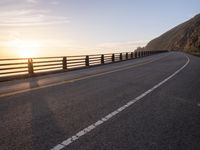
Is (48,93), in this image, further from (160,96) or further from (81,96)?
(160,96)

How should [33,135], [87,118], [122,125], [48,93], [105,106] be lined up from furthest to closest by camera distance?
[48,93] → [105,106] → [87,118] → [122,125] → [33,135]

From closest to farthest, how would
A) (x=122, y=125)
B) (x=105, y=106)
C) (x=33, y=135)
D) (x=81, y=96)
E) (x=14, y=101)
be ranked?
(x=33, y=135)
(x=122, y=125)
(x=105, y=106)
(x=14, y=101)
(x=81, y=96)

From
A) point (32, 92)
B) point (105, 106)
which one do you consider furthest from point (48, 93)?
point (105, 106)

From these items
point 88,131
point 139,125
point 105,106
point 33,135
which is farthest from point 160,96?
point 33,135

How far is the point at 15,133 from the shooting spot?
5.09m

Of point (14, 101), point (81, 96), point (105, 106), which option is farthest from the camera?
point (81, 96)

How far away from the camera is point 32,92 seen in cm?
966

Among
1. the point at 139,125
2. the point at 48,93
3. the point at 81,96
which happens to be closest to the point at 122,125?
the point at 139,125

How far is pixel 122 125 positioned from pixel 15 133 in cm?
217

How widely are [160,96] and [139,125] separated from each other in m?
3.45

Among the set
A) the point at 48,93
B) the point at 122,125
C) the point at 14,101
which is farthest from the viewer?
the point at 48,93

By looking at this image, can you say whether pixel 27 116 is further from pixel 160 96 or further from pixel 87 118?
pixel 160 96

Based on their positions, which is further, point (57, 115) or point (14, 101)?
point (14, 101)

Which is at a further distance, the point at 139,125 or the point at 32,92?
the point at 32,92
